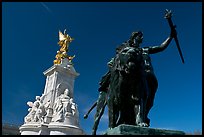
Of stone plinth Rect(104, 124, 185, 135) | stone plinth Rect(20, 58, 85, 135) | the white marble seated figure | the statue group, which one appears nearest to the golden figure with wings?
stone plinth Rect(20, 58, 85, 135)

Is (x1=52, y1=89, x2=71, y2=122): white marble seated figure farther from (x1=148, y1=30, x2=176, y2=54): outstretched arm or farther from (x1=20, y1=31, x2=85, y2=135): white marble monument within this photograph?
(x1=148, y1=30, x2=176, y2=54): outstretched arm

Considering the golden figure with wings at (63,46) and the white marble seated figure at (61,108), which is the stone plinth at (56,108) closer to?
the white marble seated figure at (61,108)

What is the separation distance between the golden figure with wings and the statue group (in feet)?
70.8

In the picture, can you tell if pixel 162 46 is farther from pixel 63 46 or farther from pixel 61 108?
pixel 63 46

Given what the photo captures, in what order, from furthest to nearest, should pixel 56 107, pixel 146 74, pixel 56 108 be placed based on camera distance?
pixel 56 107, pixel 56 108, pixel 146 74

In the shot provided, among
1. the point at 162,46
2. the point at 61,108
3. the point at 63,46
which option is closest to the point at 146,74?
the point at 162,46

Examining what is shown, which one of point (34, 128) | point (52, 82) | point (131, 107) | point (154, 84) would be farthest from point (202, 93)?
point (52, 82)

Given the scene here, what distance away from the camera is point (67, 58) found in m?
27.4

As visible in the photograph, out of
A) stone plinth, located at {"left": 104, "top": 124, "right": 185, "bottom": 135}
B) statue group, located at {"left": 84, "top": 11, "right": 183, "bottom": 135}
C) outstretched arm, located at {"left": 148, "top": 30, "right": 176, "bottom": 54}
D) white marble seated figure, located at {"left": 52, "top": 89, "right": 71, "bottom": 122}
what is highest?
white marble seated figure, located at {"left": 52, "top": 89, "right": 71, "bottom": 122}

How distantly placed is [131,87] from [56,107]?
17.6 metres

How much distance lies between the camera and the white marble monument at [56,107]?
20.8 meters

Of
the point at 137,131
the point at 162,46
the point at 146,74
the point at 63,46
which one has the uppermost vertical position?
the point at 63,46

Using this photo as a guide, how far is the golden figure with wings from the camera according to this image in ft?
90.4

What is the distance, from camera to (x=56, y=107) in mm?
22391
